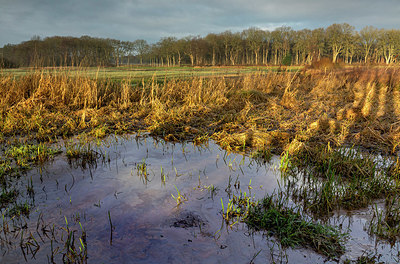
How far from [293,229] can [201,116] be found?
5395 millimetres

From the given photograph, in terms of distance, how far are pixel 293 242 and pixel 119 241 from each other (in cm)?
163

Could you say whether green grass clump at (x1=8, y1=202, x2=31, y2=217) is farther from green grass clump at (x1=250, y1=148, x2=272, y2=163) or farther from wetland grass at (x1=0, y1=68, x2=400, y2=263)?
green grass clump at (x1=250, y1=148, x2=272, y2=163)

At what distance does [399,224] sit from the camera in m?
2.30

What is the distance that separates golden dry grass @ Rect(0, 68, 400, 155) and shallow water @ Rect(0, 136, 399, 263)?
1522 mm

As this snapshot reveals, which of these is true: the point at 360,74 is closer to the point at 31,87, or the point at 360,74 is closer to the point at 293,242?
the point at 293,242

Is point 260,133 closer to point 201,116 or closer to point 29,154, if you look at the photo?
point 201,116

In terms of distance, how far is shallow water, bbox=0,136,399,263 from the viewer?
2037 millimetres

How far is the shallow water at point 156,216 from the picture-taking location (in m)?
2.04

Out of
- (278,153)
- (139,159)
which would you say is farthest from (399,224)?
(139,159)

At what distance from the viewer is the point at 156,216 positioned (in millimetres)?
2609

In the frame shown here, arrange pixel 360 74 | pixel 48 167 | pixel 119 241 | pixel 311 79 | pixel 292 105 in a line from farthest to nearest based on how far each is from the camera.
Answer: pixel 311 79
pixel 360 74
pixel 292 105
pixel 48 167
pixel 119 241

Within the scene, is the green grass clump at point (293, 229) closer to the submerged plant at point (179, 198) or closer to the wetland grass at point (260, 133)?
the wetland grass at point (260, 133)

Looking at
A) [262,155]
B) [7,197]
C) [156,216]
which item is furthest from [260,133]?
[7,197]

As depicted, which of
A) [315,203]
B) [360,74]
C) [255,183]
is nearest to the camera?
[315,203]
